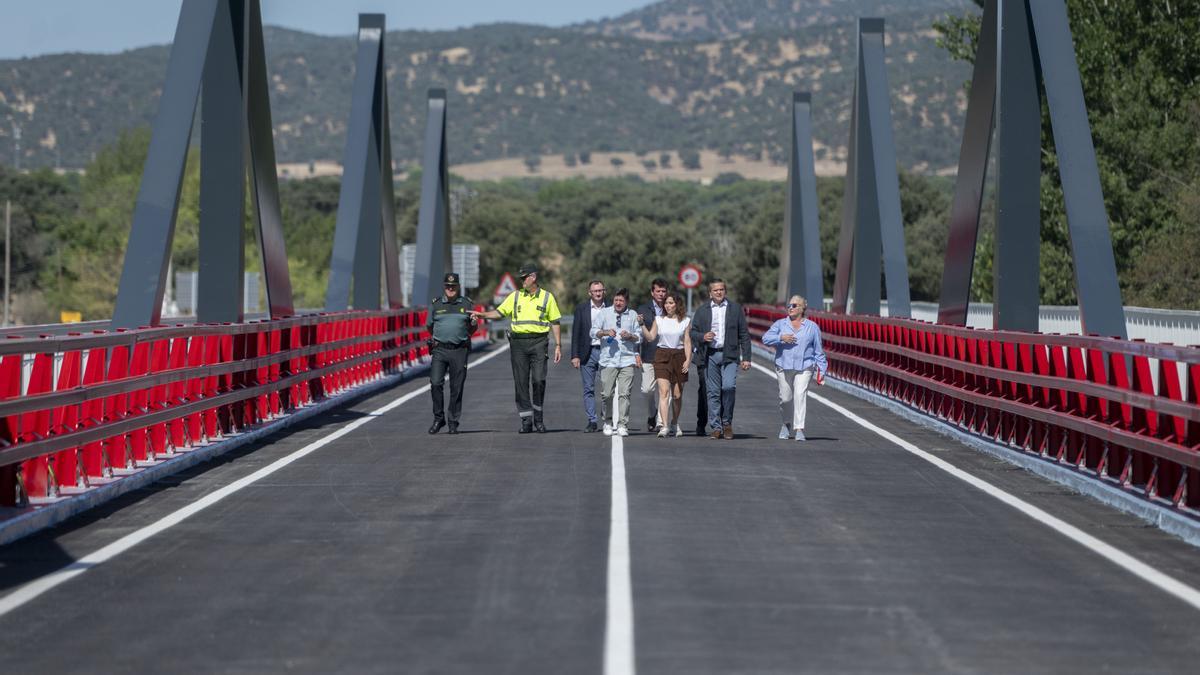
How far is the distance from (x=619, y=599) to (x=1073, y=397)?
859cm

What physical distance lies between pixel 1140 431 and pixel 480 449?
723 cm

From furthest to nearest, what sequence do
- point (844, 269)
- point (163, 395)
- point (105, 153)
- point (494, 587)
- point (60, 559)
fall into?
point (105, 153) → point (844, 269) → point (163, 395) → point (60, 559) → point (494, 587)

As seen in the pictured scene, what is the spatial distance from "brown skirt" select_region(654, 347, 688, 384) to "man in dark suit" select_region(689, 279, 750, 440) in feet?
0.84

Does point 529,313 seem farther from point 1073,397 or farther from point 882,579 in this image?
point 882,579

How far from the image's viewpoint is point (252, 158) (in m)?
25.7

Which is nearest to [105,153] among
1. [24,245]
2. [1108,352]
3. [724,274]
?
[24,245]

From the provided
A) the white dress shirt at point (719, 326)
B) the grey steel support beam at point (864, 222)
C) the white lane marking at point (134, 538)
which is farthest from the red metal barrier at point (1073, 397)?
the grey steel support beam at point (864, 222)

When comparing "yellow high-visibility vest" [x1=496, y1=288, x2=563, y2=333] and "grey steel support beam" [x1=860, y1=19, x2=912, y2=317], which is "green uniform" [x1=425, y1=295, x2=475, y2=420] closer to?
"yellow high-visibility vest" [x1=496, y1=288, x2=563, y2=333]

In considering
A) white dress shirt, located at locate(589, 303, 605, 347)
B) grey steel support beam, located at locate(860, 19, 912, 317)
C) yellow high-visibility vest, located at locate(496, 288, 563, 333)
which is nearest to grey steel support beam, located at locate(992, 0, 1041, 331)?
white dress shirt, located at locate(589, 303, 605, 347)

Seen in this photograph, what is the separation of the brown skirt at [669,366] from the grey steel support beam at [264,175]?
6.04 metres

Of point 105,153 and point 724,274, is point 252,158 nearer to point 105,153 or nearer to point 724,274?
point 724,274

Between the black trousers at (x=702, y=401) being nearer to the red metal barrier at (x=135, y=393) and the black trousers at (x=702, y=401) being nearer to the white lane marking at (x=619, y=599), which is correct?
the red metal barrier at (x=135, y=393)

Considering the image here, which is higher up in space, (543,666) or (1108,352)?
(1108,352)

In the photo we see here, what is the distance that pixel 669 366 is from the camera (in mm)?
21844
